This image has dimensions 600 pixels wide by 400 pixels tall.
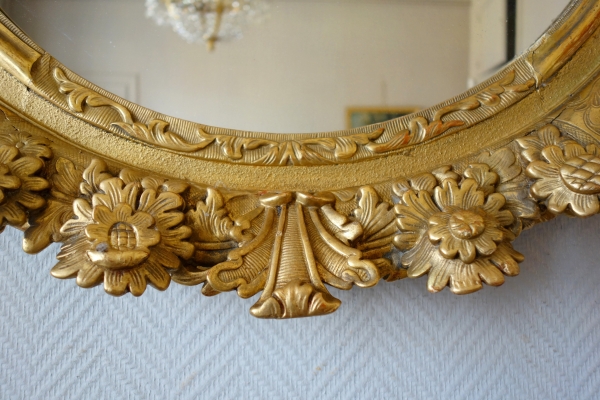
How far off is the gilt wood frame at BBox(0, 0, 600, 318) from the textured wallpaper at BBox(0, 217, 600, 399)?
0.09m

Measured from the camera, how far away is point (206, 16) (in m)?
0.40

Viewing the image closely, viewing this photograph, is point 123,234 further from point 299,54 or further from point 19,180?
point 299,54

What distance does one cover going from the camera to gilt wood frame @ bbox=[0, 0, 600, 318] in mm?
345

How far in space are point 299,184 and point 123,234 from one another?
14 cm

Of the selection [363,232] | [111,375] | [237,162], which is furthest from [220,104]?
[111,375]

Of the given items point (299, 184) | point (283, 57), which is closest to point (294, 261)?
point (299, 184)

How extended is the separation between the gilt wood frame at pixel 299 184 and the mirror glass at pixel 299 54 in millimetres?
15

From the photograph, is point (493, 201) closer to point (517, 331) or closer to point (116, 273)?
point (517, 331)

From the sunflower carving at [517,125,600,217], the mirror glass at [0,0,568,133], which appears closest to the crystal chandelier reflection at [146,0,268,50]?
the mirror glass at [0,0,568,133]

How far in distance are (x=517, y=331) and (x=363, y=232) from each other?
0.68 ft

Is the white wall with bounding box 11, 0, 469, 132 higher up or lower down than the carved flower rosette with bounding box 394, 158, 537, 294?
higher up

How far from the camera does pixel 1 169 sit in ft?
1.10

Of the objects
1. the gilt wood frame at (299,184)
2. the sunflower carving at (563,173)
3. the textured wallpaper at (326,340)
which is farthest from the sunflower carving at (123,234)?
the sunflower carving at (563,173)

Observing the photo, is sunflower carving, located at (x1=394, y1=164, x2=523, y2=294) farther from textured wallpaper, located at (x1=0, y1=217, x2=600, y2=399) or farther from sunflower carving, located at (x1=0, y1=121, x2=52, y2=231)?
sunflower carving, located at (x1=0, y1=121, x2=52, y2=231)
